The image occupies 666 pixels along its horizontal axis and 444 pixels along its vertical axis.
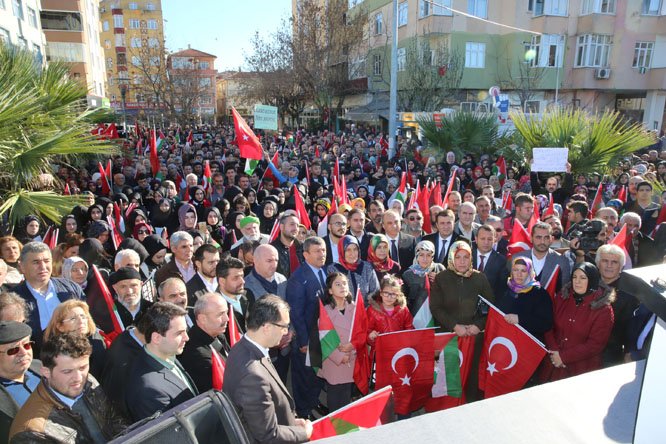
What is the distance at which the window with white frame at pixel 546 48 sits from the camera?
29.7 metres

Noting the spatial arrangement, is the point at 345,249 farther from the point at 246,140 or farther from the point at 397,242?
the point at 246,140

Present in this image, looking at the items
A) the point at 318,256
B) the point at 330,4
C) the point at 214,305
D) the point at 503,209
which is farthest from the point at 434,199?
the point at 330,4

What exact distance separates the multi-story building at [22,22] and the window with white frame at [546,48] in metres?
27.3

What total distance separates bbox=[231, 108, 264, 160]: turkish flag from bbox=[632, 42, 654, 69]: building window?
30.4 m

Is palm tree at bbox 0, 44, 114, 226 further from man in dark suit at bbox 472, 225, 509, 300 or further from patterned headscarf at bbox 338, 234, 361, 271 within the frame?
man in dark suit at bbox 472, 225, 509, 300

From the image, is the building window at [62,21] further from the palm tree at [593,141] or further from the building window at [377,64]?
the palm tree at [593,141]

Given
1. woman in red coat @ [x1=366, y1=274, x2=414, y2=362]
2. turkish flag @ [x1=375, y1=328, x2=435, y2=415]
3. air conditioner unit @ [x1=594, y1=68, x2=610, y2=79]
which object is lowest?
turkish flag @ [x1=375, y1=328, x2=435, y2=415]

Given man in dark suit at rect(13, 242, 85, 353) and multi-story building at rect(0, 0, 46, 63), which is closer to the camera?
man in dark suit at rect(13, 242, 85, 353)

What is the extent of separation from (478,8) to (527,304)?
1199 inches

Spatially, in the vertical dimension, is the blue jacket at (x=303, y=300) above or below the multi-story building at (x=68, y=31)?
below

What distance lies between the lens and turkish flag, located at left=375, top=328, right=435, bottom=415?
13.0 ft

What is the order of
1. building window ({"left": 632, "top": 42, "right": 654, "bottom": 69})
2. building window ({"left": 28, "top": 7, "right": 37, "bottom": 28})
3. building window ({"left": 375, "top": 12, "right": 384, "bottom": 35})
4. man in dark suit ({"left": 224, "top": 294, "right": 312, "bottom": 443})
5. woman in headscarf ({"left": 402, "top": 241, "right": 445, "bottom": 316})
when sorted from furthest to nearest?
building window ({"left": 375, "top": 12, "right": 384, "bottom": 35}), building window ({"left": 632, "top": 42, "right": 654, "bottom": 69}), building window ({"left": 28, "top": 7, "right": 37, "bottom": 28}), woman in headscarf ({"left": 402, "top": 241, "right": 445, "bottom": 316}), man in dark suit ({"left": 224, "top": 294, "right": 312, "bottom": 443})

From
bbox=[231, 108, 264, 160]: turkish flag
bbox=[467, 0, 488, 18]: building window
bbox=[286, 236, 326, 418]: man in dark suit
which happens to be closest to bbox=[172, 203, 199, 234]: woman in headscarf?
bbox=[286, 236, 326, 418]: man in dark suit

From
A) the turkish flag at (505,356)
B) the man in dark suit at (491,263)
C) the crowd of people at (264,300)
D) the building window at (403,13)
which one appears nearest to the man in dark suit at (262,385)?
the crowd of people at (264,300)
